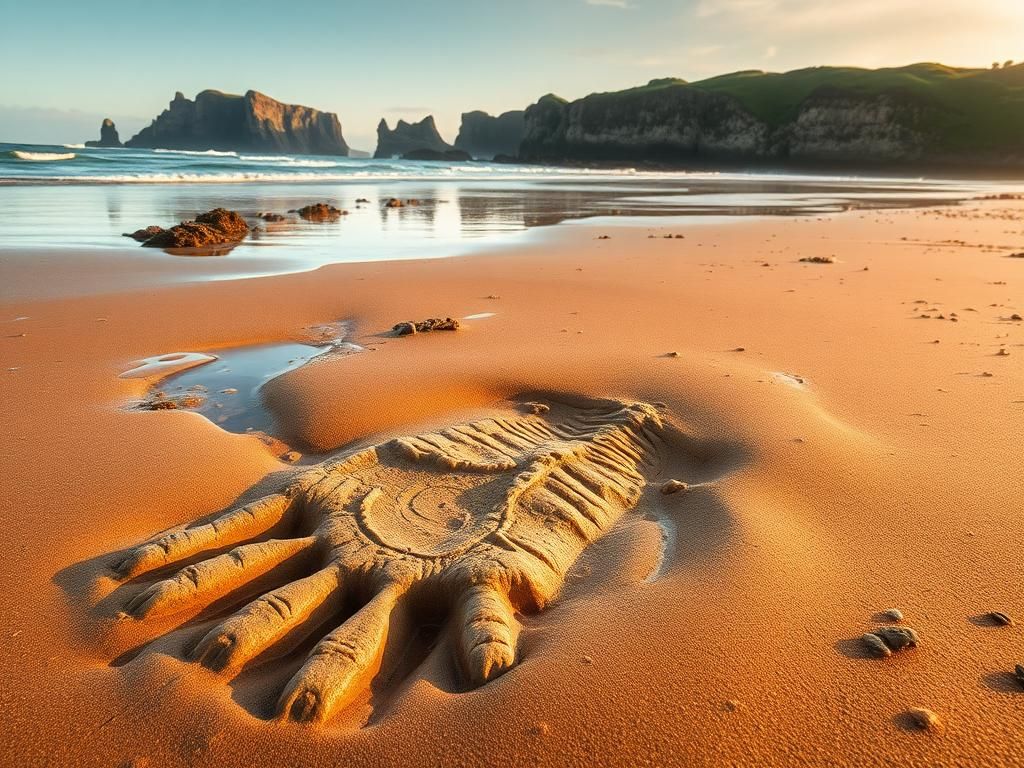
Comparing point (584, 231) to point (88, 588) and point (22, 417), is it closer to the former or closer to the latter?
point (22, 417)

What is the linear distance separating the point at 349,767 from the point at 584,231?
11.5 meters

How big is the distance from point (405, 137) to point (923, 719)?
161 meters

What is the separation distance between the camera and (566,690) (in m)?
1.67

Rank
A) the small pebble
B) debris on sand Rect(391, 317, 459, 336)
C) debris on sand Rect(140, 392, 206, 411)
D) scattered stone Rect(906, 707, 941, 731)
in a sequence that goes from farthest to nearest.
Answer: debris on sand Rect(391, 317, 459, 336)
debris on sand Rect(140, 392, 206, 411)
the small pebble
scattered stone Rect(906, 707, 941, 731)

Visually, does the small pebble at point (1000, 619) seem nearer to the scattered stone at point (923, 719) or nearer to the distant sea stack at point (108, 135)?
the scattered stone at point (923, 719)

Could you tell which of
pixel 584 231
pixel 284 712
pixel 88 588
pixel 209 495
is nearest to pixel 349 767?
pixel 284 712

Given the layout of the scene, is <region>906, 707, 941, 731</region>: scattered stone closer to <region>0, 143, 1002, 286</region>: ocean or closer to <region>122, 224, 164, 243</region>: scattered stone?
<region>0, 143, 1002, 286</region>: ocean

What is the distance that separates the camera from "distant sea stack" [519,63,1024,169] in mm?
63250

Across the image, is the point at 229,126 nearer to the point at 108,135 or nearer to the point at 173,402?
the point at 108,135

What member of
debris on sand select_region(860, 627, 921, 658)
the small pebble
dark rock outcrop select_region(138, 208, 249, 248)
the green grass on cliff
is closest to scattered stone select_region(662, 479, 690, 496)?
debris on sand select_region(860, 627, 921, 658)

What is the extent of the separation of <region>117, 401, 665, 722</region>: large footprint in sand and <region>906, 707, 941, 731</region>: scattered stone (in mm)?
1025

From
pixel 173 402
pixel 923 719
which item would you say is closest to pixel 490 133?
pixel 173 402

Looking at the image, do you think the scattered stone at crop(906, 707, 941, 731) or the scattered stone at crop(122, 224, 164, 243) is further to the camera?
the scattered stone at crop(122, 224, 164, 243)

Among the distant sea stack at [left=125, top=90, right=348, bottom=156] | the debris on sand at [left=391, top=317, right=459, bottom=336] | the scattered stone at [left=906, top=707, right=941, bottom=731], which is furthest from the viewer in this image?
the distant sea stack at [left=125, top=90, right=348, bottom=156]
